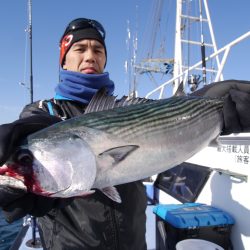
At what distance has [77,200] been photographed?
7.89 feet

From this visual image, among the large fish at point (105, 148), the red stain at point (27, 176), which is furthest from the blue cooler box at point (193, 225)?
the red stain at point (27, 176)

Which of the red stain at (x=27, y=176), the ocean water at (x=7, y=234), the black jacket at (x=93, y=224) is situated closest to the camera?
the red stain at (x=27, y=176)

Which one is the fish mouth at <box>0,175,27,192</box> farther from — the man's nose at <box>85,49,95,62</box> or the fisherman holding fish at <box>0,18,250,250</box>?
the man's nose at <box>85,49,95,62</box>

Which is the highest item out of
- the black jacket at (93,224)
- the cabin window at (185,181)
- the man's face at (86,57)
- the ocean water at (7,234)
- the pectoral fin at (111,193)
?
the man's face at (86,57)

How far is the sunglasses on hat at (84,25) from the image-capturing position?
123 inches

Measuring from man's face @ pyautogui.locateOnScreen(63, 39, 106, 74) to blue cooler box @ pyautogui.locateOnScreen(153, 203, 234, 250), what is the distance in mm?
2255

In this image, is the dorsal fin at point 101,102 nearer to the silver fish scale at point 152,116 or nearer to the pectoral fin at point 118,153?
the silver fish scale at point 152,116

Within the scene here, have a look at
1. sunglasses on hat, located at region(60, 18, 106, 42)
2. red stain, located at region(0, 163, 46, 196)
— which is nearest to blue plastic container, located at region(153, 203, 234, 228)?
sunglasses on hat, located at region(60, 18, 106, 42)

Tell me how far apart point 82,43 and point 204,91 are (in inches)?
48.2

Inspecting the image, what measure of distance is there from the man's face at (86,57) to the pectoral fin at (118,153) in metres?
1.02

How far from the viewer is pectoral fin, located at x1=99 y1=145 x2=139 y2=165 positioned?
1.93 meters

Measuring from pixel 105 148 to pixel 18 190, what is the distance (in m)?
0.57

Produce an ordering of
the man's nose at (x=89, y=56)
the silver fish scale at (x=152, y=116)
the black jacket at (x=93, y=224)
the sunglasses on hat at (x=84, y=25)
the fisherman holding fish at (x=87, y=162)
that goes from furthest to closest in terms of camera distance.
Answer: the sunglasses on hat at (x=84, y=25) → the man's nose at (x=89, y=56) → the black jacket at (x=93, y=224) → the silver fish scale at (x=152, y=116) → the fisherman holding fish at (x=87, y=162)

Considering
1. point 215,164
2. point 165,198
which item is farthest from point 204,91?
point 165,198
